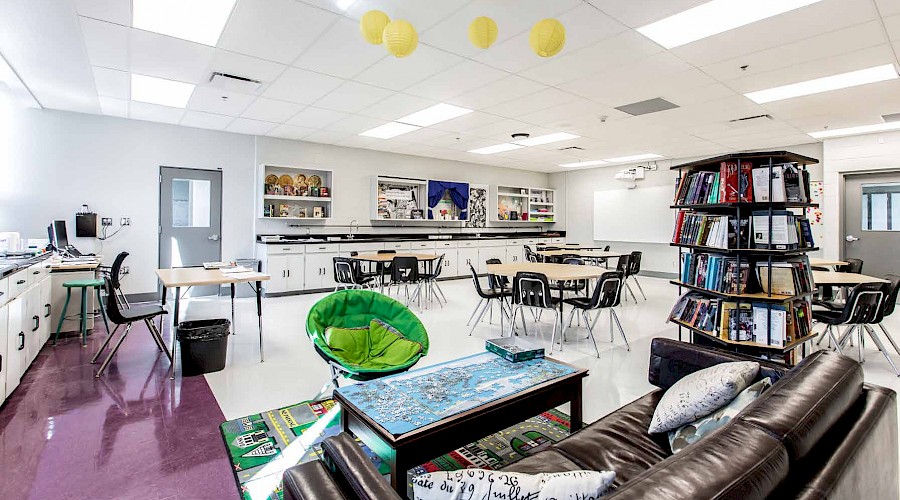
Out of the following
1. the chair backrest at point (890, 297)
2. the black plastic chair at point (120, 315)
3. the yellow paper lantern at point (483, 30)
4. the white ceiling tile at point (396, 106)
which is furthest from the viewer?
the white ceiling tile at point (396, 106)

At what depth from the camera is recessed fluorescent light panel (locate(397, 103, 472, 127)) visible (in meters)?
5.83

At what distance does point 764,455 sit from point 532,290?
3.40 m

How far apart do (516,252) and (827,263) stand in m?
6.31

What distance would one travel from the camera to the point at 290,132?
7.31m

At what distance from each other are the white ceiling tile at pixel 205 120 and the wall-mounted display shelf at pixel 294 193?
0.95 m

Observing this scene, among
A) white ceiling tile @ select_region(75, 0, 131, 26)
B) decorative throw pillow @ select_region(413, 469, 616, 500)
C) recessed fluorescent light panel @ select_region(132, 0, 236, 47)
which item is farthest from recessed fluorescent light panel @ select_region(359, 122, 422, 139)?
decorative throw pillow @ select_region(413, 469, 616, 500)

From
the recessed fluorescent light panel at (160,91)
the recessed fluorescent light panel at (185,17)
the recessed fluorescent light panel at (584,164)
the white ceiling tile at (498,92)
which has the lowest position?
the recessed fluorescent light panel at (185,17)

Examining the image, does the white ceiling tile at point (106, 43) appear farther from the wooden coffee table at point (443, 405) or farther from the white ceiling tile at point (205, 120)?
the wooden coffee table at point (443, 405)

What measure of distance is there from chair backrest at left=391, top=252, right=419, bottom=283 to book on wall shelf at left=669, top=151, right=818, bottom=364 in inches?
149

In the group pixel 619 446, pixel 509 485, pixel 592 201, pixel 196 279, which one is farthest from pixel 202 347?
pixel 592 201

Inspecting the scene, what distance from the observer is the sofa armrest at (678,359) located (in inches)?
82.7

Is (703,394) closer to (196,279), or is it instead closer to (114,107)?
(196,279)

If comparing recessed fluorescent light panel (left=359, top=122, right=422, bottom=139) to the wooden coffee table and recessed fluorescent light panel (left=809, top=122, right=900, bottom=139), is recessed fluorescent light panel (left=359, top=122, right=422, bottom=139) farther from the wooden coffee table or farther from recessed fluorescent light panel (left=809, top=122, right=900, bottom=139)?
recessed fluorescent light panel (left=809, top=122, right=900, bottom=139)

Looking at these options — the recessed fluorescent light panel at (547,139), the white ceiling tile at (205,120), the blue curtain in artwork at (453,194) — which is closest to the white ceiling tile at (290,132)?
the white ceiling tile at (205,120)
